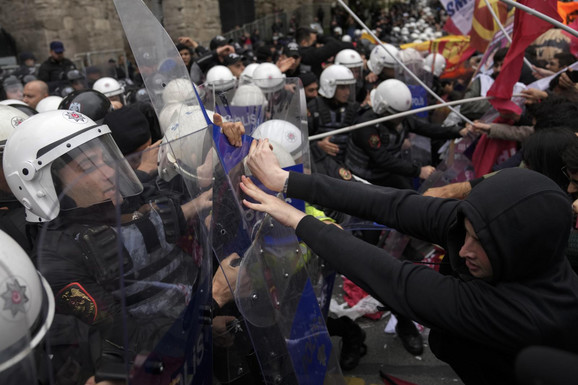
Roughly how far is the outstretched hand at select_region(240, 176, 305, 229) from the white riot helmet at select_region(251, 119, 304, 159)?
579 mm

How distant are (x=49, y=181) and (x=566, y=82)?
3.83 m

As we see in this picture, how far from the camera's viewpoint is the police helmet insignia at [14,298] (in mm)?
1031

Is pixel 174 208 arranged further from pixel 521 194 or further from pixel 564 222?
pixel 564 222

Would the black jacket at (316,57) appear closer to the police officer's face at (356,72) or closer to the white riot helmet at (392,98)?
the police officer's face at (356,72)

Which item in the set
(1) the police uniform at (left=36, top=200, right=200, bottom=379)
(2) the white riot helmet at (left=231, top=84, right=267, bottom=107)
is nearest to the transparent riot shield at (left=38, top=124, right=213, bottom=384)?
(1) the police uniform at (left=36, top=200, right=200, bottom=379)

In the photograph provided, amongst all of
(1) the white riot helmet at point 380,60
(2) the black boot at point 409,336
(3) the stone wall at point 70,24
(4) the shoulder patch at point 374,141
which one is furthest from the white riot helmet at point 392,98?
(3) the stone wall at point 70,24

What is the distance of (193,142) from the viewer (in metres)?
1.54

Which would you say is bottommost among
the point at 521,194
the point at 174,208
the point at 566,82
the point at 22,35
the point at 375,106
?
the point at 22,35

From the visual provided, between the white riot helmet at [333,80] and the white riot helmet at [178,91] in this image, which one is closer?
the white riot helmet at [178,91]

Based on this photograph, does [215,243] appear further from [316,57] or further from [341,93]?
[316,57]

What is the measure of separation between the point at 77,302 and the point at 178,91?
0.91 meters

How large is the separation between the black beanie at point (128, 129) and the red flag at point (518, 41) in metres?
2.42

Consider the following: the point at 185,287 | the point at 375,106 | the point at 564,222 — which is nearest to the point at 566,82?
the point at 375,106

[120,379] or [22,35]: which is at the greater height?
[120,379]
